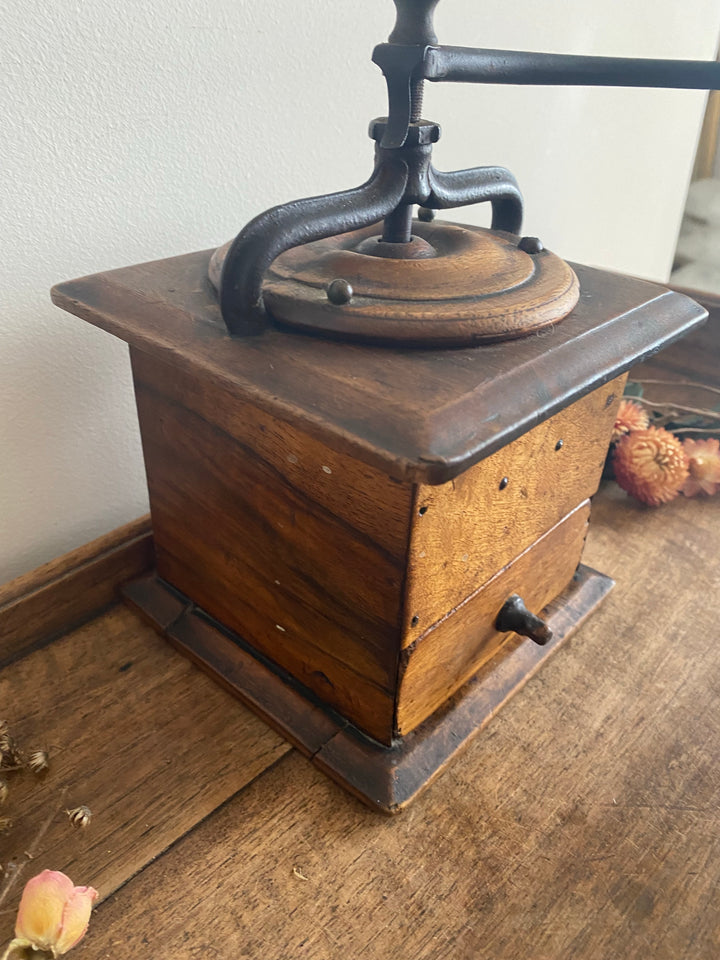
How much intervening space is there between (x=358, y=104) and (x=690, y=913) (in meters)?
→ 0.96

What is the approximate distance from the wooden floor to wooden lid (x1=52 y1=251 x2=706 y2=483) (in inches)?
13.7

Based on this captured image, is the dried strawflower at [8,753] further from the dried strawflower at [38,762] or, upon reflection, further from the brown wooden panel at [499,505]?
the brown wooden panel at [499,505]

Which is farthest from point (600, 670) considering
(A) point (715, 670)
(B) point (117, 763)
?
(B) point (117, 763)

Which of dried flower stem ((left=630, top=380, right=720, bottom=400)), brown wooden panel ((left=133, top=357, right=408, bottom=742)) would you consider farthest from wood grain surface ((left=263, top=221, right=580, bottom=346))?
dried flower stem ((left=630, top=380, right=720, bottom=400))

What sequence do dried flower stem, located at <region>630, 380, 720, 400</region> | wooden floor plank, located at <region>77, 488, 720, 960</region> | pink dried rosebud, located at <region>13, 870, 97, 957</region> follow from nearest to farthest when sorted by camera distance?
pink dried rosebud, located at <region>13, 870, 97, 957</region>
wooden floor plank, located at <region>77, 488, 720, 960</region>
dried flower stem, located at <region>630, 380, 720, 400</region>

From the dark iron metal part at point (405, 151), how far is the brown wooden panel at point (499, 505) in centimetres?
20

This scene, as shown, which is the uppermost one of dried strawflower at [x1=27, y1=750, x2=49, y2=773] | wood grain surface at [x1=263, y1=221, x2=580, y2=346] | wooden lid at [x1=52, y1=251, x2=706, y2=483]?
wood grain surface at [x1=263, y1=221, x2=580, y2=346]

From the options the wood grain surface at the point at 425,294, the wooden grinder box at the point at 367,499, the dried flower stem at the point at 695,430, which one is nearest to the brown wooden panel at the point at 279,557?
the wooden grinder box at the point at 367,499

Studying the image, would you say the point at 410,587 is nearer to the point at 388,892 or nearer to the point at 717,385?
the point at 388,892

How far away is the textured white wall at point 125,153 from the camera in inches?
27.9

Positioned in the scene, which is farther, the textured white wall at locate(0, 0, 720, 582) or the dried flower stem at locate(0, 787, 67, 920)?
the textured white wall at locate(0, 0, 720, 582)

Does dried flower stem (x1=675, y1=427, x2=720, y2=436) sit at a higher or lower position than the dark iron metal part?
lower

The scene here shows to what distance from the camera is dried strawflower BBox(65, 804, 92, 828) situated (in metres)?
0.62

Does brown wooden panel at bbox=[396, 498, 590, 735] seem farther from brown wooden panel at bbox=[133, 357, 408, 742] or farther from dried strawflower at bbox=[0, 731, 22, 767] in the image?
dried strawflower at bbox=[0, 731, 22, 767]
